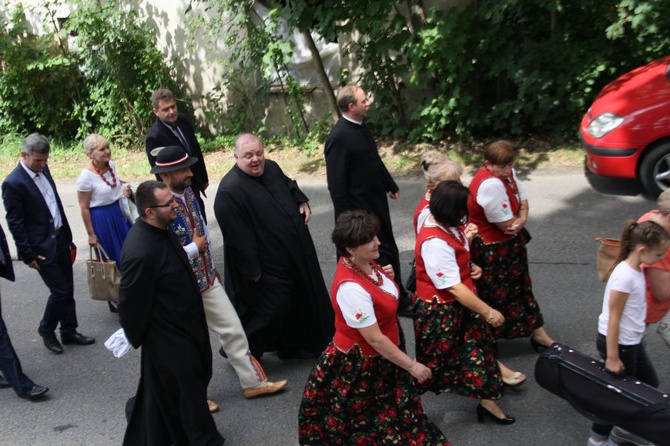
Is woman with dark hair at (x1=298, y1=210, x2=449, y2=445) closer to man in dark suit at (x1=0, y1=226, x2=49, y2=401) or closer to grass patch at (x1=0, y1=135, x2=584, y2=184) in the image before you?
man in dark suit at (x1=0, y1=226, x2=49, y2=401)

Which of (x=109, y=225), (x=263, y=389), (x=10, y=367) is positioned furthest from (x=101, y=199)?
(x=263, y=389)

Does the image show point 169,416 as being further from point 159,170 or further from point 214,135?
point 214,135

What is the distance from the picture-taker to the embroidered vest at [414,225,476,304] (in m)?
3.59

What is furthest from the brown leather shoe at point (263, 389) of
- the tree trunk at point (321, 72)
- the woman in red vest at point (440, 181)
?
the tree trunk at point (321, 72)

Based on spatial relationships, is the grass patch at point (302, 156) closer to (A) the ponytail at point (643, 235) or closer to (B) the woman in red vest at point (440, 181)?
(B) the woman in red vest at point (440, 181)

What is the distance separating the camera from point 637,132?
6.80 meters

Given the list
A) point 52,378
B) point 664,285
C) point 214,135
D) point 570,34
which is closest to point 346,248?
point 664,285

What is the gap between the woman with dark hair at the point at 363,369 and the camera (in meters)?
3.21

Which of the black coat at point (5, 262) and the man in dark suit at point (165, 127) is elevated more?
the man in dark suit at point (165, 127)

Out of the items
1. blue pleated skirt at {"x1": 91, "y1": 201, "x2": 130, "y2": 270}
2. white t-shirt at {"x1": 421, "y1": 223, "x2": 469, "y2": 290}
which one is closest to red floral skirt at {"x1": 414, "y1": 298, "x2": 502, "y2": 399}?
white t-shirt at {"x1": 421, "y1": 223, "x2": 469, "y2": 290}

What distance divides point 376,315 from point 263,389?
1.64 metres

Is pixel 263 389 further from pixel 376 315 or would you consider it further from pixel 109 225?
pixel 109 225

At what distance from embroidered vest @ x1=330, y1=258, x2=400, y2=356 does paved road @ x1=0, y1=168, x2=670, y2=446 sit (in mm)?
977

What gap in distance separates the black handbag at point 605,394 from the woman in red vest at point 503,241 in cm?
75
